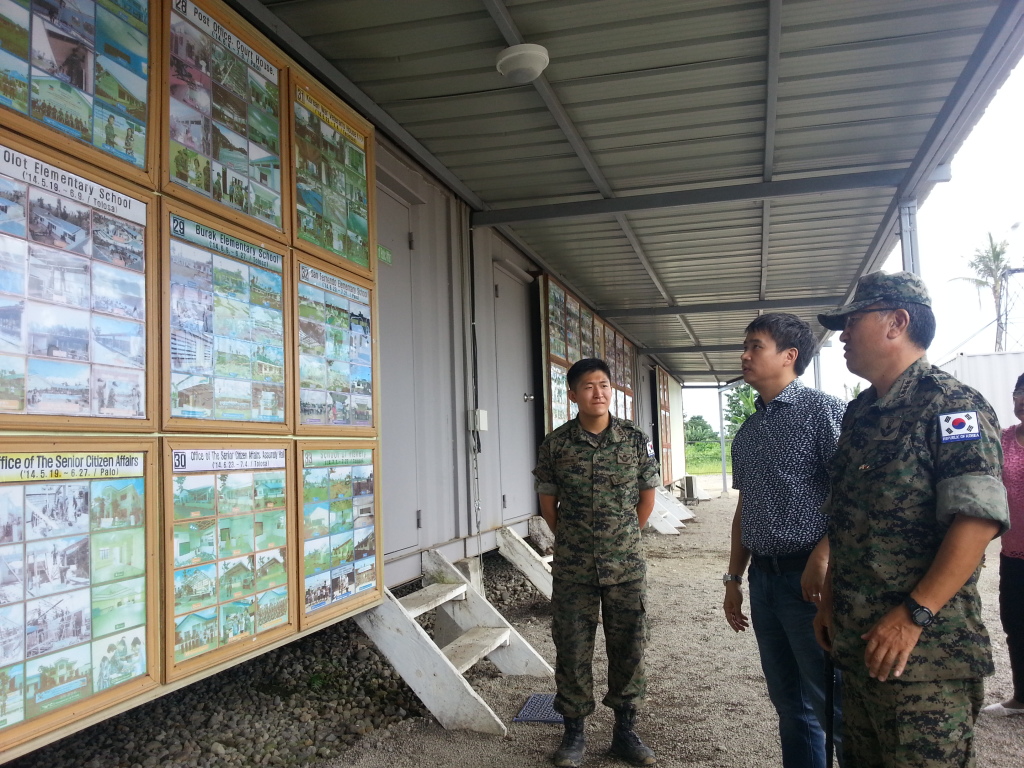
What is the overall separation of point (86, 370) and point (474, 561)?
3745mm

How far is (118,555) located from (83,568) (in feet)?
0.38

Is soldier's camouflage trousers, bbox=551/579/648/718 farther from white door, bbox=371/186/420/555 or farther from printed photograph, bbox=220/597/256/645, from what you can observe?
white door, bbox=371/186/420/555

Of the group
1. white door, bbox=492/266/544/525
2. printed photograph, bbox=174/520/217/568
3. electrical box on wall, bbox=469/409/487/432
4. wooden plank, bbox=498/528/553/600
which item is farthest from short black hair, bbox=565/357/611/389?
white door, bbox=492/266/544/525

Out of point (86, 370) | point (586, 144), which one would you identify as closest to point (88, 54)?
point (86, 370)

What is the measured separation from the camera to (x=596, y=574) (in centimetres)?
319

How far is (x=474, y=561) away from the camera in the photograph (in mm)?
5465

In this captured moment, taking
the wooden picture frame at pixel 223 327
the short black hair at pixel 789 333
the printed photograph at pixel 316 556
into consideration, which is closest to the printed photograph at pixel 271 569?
the printed photograph at pixel 316 556

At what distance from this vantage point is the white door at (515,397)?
6840 millimetres

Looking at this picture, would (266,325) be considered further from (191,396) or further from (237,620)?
(237,620)

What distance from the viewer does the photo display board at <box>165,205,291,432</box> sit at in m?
2.44

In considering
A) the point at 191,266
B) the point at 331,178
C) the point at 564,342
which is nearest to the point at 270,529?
the point at 191,266

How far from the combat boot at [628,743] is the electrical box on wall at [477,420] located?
2.90 m

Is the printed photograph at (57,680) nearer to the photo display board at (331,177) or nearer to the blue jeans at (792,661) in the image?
the photo display board at (331,177)

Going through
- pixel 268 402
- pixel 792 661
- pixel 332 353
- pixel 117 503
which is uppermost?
pixel 332 353
